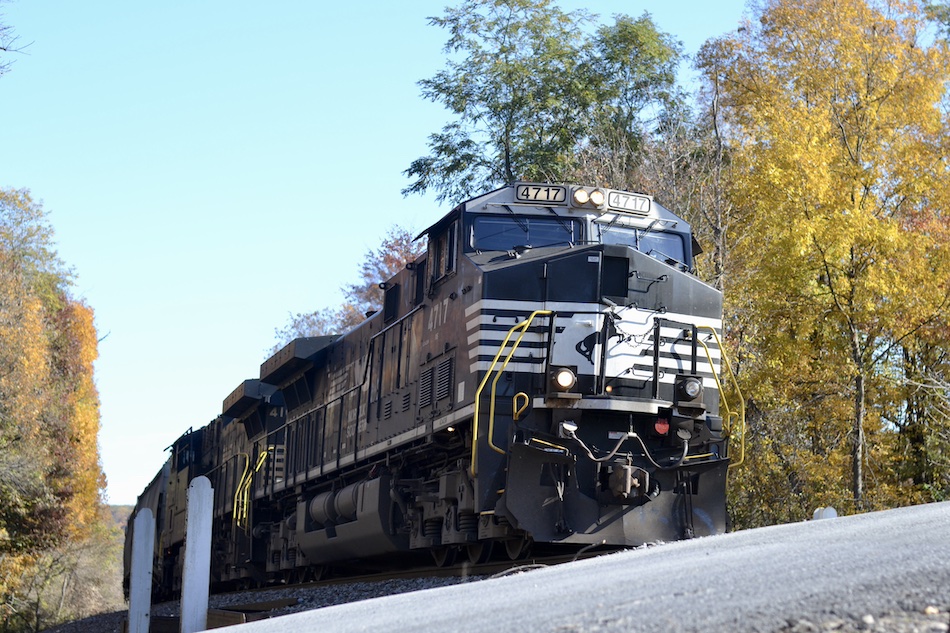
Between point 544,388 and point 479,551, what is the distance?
86.0 inches

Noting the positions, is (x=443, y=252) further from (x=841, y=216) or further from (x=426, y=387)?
(x=841, y=216)

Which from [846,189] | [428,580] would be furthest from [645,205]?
[846,189]

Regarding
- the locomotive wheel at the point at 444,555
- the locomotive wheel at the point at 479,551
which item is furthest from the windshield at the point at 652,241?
the locomotive wheel at the point at 444,555

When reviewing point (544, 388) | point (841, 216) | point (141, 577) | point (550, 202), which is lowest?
point (141, 577)

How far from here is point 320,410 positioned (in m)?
16.3

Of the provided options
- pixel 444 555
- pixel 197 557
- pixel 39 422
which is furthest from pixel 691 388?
pixel 39 422

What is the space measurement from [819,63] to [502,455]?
13399mm

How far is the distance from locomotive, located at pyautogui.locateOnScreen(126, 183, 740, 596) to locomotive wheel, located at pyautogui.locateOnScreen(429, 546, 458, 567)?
27mm

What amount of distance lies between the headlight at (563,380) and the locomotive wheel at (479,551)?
2002 mm

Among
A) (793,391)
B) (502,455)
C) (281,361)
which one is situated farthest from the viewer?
(793,391)

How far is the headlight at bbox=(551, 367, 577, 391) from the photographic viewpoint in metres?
10.1

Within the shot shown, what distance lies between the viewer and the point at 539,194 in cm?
1131

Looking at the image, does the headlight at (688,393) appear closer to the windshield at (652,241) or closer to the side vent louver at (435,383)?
the windshield at (652,241)

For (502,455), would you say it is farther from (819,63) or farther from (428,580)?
(819,63)
